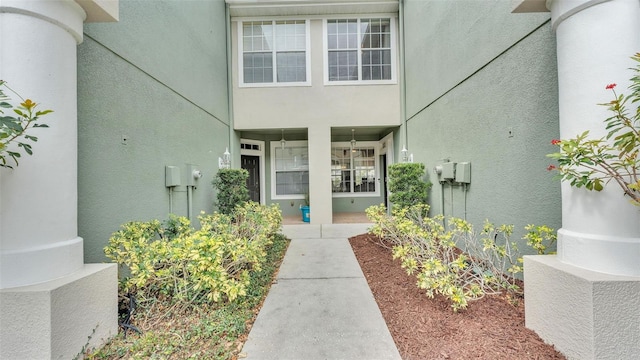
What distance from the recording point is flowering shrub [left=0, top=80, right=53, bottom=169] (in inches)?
58.4

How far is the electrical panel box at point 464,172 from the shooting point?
4098 millimetres

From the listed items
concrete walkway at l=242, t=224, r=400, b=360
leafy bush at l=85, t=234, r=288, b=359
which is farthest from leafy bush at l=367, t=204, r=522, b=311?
leafy bush at l=85, t=234, r=288, b=359

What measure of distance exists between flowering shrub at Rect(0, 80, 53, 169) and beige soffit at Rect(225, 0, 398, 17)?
6829 millimetres

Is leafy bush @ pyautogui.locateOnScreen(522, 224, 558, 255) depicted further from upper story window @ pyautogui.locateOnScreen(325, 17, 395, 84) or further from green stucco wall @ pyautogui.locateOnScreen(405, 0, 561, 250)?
upper story window @ pyautogui.locateOnScreen(325, 17, 395, 84)

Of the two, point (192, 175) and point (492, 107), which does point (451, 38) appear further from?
point (192, 175)

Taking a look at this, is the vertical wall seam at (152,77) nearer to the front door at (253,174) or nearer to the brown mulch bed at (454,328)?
the front door at (253,174)

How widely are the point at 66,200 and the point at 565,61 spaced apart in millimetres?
A: 3770

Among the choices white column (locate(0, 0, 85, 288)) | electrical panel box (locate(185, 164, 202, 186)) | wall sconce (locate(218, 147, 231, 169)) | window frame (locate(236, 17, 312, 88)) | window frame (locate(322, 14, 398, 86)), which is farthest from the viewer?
window frame (locate(236, 17, 312, 88))

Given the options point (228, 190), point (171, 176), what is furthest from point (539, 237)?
point (228, 190)

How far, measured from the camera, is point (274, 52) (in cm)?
746

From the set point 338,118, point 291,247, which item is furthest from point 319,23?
point 291,247

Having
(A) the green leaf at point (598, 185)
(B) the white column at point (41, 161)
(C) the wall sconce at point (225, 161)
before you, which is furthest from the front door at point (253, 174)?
(A) the green leaf at point (598, 185)

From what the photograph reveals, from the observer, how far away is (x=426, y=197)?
18.6 feet

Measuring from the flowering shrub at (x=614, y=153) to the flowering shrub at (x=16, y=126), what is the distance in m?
3.40
